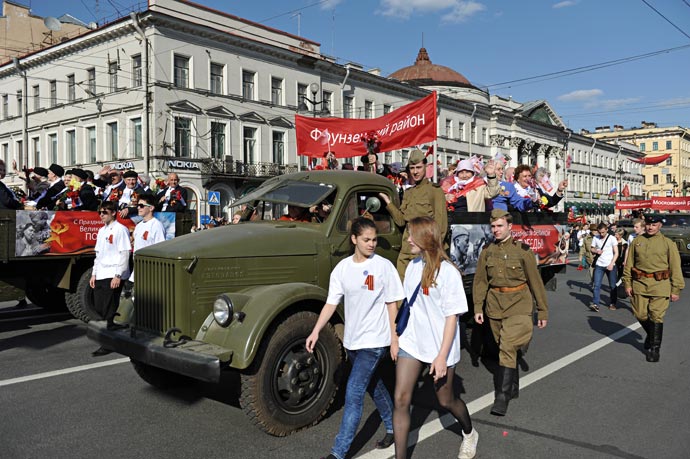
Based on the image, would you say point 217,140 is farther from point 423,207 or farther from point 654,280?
point 423,207

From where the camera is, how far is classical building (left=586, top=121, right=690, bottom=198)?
110438 mm

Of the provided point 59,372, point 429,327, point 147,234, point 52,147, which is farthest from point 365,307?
point 52,147

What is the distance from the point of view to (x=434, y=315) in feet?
12.9

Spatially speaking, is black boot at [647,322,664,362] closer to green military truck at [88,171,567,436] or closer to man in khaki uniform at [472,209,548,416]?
man in khaki uniform at [472,209,548,416]

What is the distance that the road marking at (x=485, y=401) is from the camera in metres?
4.33

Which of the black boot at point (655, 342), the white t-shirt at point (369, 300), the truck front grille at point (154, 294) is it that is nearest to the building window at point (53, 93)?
the truck front grille at point (154, 294)

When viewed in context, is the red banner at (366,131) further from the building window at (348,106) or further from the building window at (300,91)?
the building window at (348,106)

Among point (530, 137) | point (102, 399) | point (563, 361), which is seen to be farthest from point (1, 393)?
point (530, 137)

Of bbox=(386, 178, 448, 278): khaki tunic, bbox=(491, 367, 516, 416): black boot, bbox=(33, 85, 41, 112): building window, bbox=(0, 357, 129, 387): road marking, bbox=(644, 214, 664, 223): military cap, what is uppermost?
bbox=(33, 85, 41, 112): building window

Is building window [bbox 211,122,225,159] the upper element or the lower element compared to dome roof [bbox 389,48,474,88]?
lower

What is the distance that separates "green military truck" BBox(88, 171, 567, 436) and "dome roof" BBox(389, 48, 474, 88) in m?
53.1

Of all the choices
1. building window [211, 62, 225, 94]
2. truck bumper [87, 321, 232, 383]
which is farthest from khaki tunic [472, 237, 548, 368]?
building window [211, 62, 225, 94]

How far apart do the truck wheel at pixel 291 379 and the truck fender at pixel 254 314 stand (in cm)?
16

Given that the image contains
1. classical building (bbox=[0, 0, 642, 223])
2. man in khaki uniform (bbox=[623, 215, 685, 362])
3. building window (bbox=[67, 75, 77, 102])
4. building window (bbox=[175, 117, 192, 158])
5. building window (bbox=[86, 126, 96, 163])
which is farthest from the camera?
building window (bbox=[67, 75, 77, 102])
